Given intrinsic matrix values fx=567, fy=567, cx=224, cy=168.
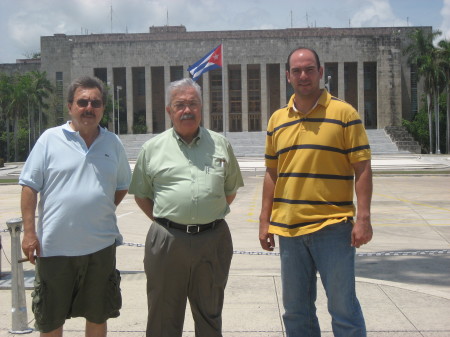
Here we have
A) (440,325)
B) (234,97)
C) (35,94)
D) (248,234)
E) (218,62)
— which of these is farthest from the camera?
(234,97)

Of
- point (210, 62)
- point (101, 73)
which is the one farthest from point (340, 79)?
point (210, 62)

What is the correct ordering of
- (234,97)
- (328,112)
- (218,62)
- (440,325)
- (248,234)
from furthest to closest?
(234,97), (218,62), (248,234), (440,325), (328,112)

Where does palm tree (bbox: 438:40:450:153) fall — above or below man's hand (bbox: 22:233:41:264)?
above

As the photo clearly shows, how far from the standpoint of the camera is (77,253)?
4.18 metres

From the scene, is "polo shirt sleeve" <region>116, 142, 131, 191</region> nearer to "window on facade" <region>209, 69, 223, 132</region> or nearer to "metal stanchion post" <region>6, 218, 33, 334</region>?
"metal stanchion post" <region>6, 218, 33, 334</region>

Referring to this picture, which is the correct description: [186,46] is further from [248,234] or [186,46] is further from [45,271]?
[45,271]

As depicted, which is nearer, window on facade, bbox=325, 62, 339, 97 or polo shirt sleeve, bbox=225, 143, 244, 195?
polo shirt sleeve, bbox=225, 143, 244, 195

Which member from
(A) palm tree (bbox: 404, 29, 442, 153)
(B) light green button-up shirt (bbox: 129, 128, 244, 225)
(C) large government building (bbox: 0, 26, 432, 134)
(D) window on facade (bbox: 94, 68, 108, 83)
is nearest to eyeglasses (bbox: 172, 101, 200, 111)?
(B) light green button-up shirt (bbox: 129, 128, 244, 225)

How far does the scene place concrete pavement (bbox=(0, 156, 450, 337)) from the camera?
5.50m

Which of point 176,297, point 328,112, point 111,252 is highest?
point 328,112

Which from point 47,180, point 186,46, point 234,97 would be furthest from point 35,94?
point 47,180

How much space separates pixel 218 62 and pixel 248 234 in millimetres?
23022

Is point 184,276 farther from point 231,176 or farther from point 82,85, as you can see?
point 82,85

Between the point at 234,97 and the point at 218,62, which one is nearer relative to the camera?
the point at 218,62
